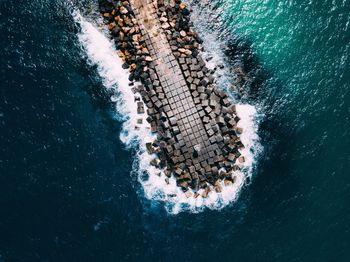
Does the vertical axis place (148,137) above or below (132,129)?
below

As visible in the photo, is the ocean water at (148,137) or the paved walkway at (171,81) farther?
the paved walkway at (171,81)

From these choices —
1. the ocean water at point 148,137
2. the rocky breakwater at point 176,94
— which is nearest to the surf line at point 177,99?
the rocky breakwater at point 176,94

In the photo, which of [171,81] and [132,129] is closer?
[171,81]

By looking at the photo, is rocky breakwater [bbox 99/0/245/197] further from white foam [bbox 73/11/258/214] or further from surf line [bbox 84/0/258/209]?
white foam [bbox 73/11/258/214]

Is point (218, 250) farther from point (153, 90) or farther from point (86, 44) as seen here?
point (86, 44)

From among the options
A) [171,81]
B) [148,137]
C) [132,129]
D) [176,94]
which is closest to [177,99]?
[176,94]

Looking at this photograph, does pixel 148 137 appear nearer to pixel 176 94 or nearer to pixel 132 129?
pixel 132 129

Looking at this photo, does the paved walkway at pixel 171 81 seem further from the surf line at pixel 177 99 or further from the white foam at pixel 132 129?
the white foam at pixel 132 129

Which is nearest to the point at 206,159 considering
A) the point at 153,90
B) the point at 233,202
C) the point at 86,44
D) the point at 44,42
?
the point at 233,202
